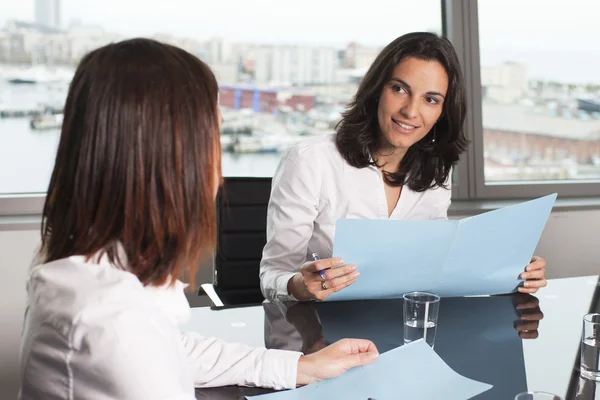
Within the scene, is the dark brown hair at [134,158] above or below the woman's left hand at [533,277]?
above

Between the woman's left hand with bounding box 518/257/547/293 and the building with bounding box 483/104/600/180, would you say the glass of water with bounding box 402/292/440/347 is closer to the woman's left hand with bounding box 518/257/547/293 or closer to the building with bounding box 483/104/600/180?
the woman's left hand with bounding box 518/257/547/293

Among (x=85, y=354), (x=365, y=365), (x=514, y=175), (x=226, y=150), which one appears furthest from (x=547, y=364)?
(x=514, y=175)

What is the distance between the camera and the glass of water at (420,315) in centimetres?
144

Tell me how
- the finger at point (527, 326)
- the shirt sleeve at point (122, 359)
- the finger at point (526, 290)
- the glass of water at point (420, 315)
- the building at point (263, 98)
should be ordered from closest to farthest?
the shirt sleeve at point (122, 359) → the glass of water at point (420, 315) → the finger at point (527, 326) → the finger at point (526, 290) → the building at point (263, 98)

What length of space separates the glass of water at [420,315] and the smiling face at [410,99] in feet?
2.35

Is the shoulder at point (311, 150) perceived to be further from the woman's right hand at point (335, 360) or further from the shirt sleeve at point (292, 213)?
the woman's right hand at point (335, 360)

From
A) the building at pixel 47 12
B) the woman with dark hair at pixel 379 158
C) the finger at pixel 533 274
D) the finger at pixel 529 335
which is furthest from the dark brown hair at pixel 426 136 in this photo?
the building at pixel 47 12

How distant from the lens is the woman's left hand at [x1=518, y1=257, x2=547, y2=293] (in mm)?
1837

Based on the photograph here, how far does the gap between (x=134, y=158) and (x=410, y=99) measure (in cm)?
128

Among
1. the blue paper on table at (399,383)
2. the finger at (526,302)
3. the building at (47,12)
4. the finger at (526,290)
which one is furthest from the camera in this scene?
the building at (47,12)

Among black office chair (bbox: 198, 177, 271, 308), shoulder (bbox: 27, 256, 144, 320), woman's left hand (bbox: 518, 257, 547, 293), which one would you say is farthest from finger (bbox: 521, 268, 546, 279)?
shoulder (bbox: 27, 256, 144, 320)

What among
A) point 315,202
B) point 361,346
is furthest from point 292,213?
point 361,346

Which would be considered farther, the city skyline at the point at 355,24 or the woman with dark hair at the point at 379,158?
the city skyline at the point at 355,24

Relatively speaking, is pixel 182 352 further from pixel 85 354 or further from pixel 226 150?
pixel 226 150
